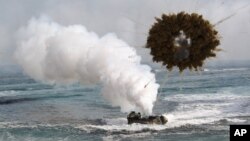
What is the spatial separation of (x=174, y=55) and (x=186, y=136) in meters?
34.8

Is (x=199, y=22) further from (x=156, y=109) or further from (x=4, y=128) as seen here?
(x=156, y=109)

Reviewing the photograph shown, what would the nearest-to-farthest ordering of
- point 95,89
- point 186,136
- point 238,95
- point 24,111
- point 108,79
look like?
1. point 186,136
2. point 108,79
3. point 24,111
4. point 238,95
5. point 95,89

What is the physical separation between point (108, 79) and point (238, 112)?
17.3m

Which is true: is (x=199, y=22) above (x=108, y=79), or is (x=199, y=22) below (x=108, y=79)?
below

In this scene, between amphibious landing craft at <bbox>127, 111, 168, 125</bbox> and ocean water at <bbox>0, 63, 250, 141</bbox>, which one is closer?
ocean water at <bbox>0, 63, 250, 141</bbox>

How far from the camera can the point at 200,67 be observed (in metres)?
20.3

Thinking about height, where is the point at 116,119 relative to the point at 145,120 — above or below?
above

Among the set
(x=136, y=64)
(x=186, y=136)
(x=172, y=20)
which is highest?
(x=136, y=64)

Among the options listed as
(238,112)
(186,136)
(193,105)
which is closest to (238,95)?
(193,105)

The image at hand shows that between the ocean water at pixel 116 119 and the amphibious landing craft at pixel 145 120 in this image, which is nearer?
the ocean water at pixel 116 119

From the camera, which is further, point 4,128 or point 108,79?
point 108,79

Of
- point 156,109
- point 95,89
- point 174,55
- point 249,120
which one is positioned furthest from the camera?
point 95,89

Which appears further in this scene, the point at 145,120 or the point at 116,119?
the point at 116,119

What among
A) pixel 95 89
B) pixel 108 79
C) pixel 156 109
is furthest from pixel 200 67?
pixel 95 89
